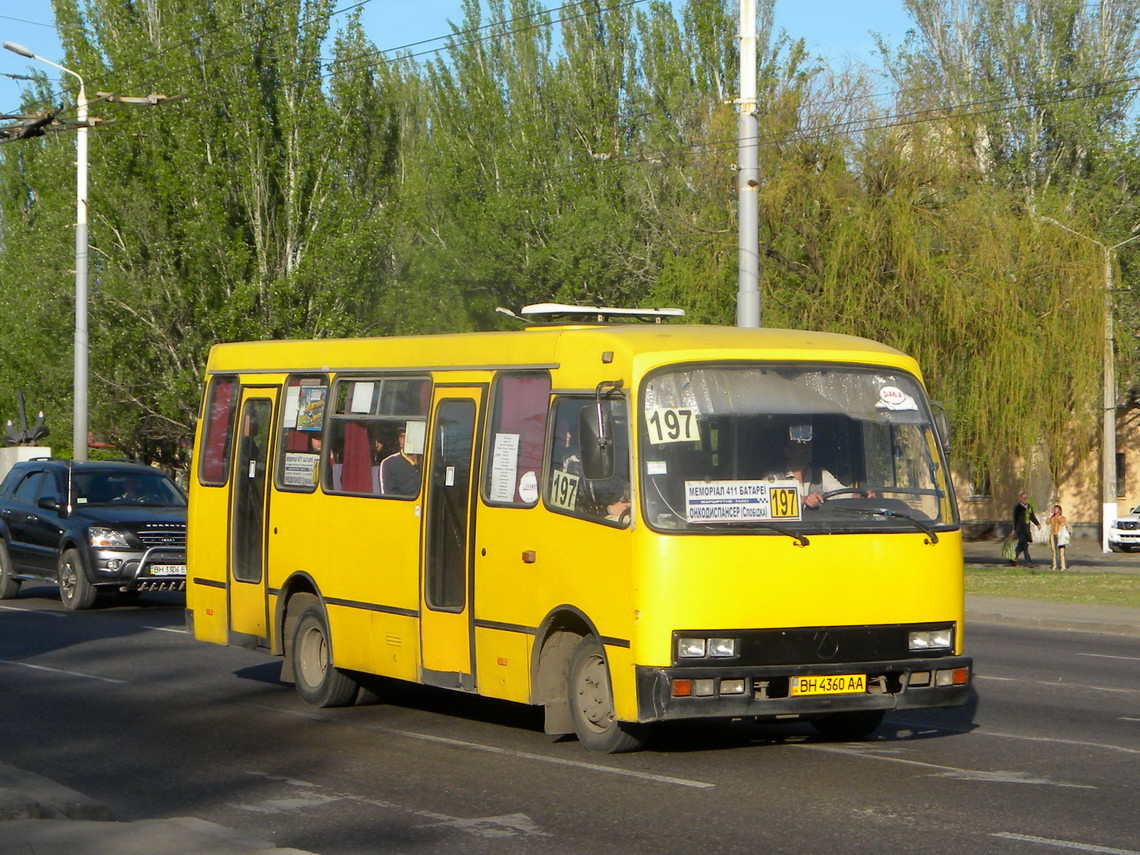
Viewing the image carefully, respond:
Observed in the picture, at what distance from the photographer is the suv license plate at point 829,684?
9461mm

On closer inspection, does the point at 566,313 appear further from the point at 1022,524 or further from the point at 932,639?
the point at 1022,524

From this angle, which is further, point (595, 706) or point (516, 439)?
point (516, 439)

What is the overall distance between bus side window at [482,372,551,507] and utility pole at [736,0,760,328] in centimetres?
997

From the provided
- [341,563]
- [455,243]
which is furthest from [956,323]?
[455,243]

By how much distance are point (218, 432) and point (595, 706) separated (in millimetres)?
5708

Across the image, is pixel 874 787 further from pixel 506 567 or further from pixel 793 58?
pixel 793 58

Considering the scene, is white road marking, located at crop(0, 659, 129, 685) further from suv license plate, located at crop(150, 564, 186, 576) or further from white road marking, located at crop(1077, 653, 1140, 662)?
white road marking, located at crop(1077, 653, 1140, 662)

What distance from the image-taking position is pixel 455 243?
50.6m

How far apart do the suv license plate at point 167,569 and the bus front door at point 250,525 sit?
7.89 m

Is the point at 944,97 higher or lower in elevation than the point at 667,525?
higher

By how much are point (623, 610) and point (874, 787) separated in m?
1.65

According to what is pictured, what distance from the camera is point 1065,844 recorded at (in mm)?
7434

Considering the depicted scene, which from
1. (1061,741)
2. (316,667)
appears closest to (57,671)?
(316,667)

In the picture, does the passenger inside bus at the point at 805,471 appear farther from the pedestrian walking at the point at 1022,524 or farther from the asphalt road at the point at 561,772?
the pedestrian walking at the point at 1022,524
